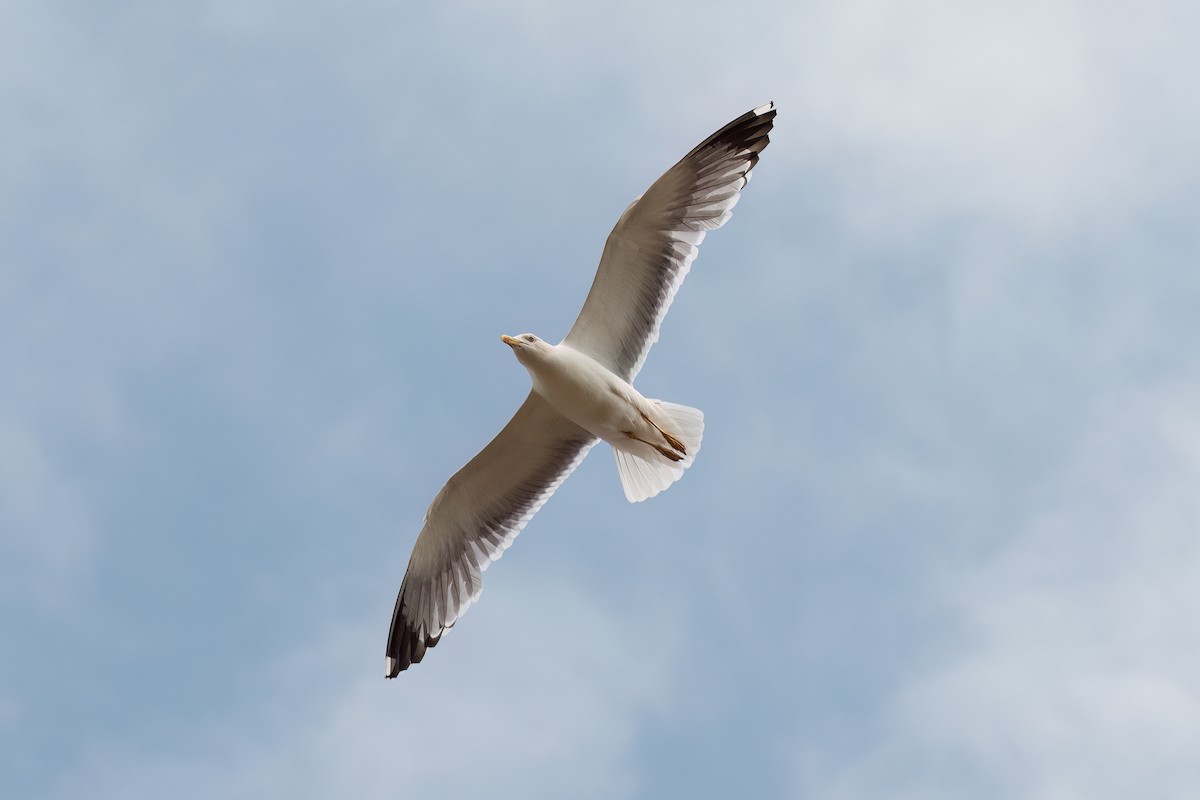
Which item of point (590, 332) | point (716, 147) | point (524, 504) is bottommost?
point (524, 504)

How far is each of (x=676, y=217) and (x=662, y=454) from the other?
190 cm

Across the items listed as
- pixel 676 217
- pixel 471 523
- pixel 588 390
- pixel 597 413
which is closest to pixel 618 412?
pixel 597 413

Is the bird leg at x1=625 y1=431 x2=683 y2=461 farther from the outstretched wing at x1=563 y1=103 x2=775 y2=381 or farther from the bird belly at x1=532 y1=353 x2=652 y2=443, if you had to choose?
the outstretched wing at x1=563 y1=103 x2=775 y2=381

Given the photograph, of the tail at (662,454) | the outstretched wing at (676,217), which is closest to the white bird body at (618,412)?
the tail at (662,454)

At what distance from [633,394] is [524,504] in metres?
1.67

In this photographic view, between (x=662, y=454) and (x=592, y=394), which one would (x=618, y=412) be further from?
(x=662, y=454)

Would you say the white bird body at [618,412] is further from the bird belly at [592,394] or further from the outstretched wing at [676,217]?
the outstretched wing at [676,217]

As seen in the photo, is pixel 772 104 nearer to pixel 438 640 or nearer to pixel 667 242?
pixel 667 242

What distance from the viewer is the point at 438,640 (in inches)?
472

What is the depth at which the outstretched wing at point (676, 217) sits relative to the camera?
10750 millimetres

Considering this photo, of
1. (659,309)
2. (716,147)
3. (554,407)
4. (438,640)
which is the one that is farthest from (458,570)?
(716,147)

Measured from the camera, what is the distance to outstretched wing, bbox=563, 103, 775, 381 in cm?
1075

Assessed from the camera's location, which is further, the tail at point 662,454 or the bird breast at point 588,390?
the tail at point 662,454

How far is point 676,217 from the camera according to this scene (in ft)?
35.5
